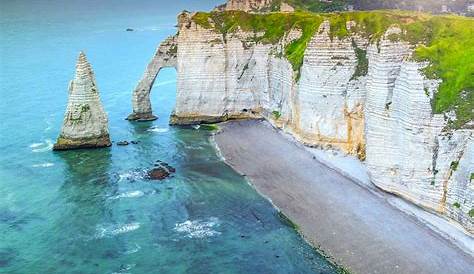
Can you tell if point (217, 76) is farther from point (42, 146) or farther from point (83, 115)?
point (42, 146)

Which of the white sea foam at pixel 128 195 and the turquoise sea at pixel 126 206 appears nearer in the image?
the turquoise sea at pixel 126 206

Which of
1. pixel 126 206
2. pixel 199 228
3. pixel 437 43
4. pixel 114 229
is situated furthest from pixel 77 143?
pixel 437 43

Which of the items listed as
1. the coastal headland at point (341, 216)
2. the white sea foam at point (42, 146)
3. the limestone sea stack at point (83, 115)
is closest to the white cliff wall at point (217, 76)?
the coastal headland at point (341, 216)

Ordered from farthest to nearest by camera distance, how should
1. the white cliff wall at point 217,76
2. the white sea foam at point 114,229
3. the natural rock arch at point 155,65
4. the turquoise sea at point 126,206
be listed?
the natural rock arch at point 155,65 → the white cliff wall at point 217,76 → the white sea foam at point 114,229 → the turquoise sea at point 126,206

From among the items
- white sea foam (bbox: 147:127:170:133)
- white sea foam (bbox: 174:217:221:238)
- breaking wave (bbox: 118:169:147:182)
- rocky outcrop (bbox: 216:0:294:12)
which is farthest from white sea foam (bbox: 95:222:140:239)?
rocky outcrop (bbox: 216:0:294:12)

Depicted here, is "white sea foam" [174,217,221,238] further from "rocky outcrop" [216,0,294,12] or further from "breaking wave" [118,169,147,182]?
"rocky outcrop" [216,0,294,12]

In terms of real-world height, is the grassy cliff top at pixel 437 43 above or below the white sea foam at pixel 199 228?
above

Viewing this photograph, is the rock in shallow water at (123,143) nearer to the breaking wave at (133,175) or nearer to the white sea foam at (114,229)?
the breaking wave at (133,175)
